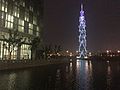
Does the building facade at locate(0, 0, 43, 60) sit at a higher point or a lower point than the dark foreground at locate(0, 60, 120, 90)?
higher

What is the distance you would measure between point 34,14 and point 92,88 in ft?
A: 273

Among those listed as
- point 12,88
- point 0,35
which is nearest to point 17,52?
point 0,35

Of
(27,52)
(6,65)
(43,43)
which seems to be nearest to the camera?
(6,65)

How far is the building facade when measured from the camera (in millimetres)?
78250

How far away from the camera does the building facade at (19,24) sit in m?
78.2

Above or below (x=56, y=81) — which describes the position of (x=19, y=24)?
above

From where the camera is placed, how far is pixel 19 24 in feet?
300

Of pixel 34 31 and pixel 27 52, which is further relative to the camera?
pixel 34 31

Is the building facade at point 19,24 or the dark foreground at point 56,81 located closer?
the dark foreground at point 56,81

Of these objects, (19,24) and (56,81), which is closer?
(56,81)

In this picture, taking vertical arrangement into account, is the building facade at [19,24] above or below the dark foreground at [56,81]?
above

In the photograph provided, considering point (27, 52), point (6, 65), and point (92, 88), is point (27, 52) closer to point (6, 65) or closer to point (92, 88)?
point (6, 65)

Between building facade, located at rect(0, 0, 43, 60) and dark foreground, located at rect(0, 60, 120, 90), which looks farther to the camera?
building facade, located at rect(0, 0, 43, 60)

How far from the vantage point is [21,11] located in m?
93.4
